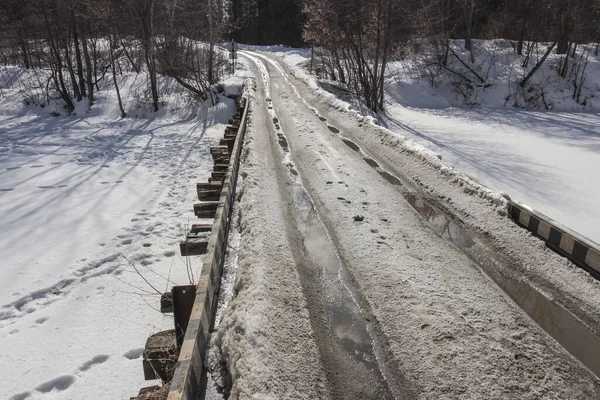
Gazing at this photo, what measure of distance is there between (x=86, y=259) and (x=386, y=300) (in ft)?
15.0

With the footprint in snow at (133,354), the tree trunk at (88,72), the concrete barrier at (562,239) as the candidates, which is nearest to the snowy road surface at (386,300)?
the concrete barrier at (562,239)

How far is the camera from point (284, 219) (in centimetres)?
544

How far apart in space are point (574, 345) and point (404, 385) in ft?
5.35

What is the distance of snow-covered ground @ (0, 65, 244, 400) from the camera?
3.63 meters

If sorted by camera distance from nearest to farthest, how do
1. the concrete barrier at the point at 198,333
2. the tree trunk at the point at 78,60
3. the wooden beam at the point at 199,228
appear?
the concrete barrier at the point at 198,333 → the wooden beam at the point at 199,228 → the tree trunk at the point at 78,60

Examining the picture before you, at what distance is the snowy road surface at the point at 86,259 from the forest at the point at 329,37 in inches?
389

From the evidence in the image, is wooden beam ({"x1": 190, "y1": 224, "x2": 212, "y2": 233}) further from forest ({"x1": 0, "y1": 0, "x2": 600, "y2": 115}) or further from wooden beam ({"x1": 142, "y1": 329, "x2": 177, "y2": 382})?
forest ({"x1": 0, "y1": 0, "x2": 600, "y2": 115})

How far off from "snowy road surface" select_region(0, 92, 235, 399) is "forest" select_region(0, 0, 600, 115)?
32.4 ft

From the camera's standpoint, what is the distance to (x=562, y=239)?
434 centimetres

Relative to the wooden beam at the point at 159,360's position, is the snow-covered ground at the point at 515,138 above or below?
above

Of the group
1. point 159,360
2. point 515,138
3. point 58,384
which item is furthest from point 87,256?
point 515,138

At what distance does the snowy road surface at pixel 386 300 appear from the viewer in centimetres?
273

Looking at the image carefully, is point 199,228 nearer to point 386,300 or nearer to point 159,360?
point 159,360

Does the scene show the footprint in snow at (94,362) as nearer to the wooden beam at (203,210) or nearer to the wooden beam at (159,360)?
the wooden beam at (159,360)
